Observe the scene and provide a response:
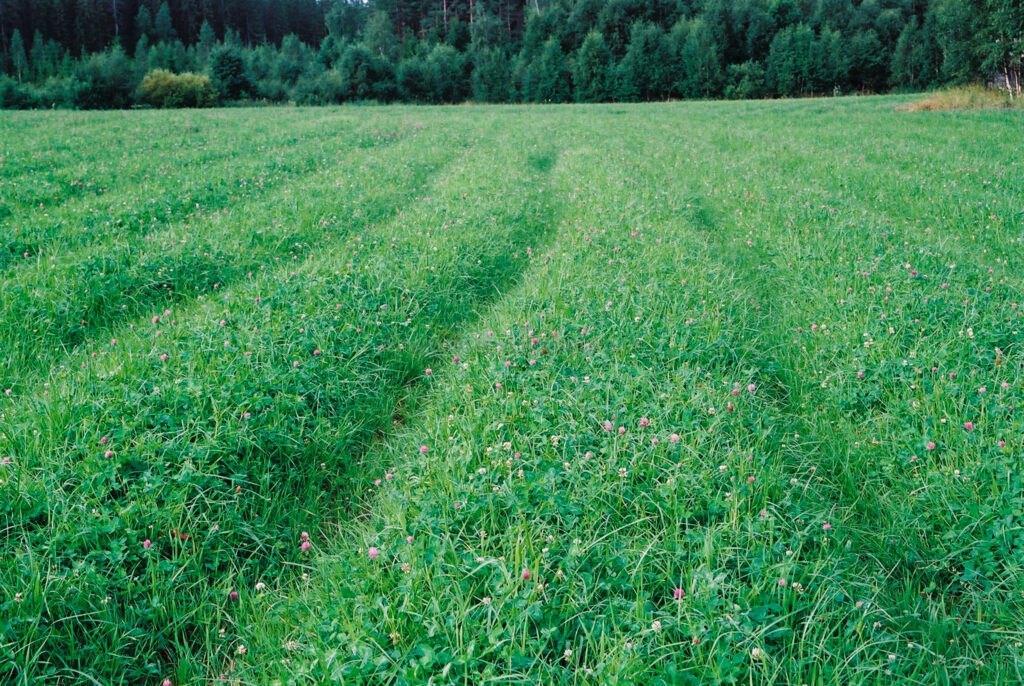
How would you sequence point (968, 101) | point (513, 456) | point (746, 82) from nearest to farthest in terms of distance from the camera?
point (513, 456) < point (968, 101) < point (746, 82)

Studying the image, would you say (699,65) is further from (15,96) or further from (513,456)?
(513,456)

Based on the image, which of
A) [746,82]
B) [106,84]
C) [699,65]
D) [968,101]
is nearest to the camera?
[968,101]

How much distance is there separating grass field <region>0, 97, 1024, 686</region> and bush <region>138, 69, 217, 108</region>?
50093 millimetres

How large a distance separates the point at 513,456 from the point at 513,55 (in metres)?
75.7

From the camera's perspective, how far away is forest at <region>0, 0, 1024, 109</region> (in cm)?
5272

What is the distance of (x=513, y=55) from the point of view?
71812 millimetres

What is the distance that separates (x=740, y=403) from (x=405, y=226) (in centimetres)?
619

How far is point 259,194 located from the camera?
12305 mm

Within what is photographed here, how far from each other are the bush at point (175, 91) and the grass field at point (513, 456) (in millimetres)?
50093

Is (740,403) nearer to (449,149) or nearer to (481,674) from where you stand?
(481,674)

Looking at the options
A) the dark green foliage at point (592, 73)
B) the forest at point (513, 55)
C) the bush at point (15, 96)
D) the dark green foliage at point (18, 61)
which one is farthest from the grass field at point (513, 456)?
the dark green foliage at point (18, 61)

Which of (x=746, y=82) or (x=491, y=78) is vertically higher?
(x=491, y=78)

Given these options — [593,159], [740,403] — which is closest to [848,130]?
[593,159]

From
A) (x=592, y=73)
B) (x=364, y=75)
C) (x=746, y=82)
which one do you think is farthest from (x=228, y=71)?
(x=746, y=82)
